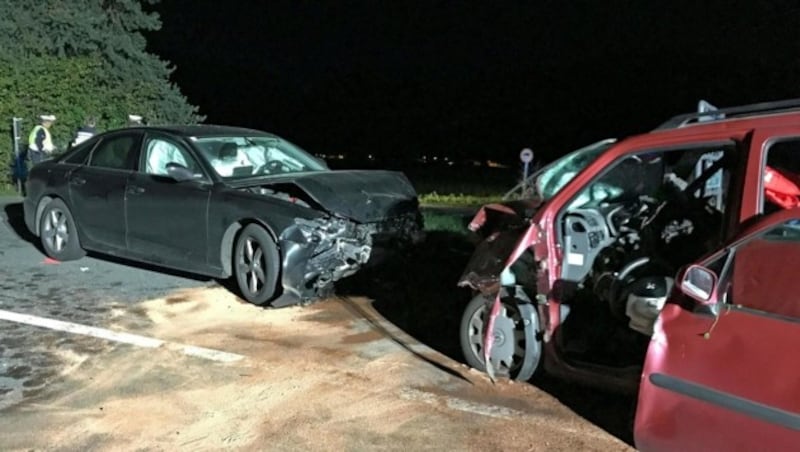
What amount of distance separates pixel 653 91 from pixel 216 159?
2465 cm

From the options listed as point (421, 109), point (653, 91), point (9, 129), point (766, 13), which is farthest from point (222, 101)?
point (766, 13)

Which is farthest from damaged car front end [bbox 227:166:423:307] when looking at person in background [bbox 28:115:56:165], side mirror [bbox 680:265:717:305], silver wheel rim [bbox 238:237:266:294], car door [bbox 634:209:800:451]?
person in background [bbox 28:115:56:165]

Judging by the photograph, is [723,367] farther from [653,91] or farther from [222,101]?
[222,101]

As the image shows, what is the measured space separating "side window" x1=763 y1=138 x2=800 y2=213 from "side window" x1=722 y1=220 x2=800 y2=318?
547mm

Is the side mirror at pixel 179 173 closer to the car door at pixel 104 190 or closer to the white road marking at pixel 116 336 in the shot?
the car door at pixel 104 190

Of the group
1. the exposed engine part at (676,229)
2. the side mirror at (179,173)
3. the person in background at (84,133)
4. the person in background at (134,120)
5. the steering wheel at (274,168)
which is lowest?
the exposed engine part at (676,229)

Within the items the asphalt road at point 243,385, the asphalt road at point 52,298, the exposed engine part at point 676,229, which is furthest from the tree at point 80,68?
the exposed engine part at point 676,229

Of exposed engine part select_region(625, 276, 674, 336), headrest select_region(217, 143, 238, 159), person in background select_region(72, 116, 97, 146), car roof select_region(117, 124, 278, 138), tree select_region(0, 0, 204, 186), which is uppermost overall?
tree select_region(0, 0, 204, 186)

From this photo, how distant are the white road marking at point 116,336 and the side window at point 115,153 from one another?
2.03 m

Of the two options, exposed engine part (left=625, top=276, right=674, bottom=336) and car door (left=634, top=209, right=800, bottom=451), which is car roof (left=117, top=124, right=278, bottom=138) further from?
car door (left=634, top=209, right=800, bottom=451)

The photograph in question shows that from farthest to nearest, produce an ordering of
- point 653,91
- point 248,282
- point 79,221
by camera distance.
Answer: point 653,91 → point 79,221 → point 248,282

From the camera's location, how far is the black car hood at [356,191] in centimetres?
691

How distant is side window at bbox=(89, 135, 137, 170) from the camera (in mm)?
8086

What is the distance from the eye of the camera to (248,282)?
6.99 metres
